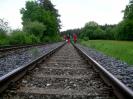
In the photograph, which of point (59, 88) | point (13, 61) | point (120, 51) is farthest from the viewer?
point (120, 51)

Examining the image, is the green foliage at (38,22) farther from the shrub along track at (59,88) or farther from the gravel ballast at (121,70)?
the shrub along track at (59,88)

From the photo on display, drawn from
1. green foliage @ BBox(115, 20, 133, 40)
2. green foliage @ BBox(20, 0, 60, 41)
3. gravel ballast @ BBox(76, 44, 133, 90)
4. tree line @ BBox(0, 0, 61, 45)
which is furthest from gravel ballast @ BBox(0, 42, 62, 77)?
green foliage @ BBox(115, 20, 133, 40)

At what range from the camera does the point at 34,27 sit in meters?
57.1

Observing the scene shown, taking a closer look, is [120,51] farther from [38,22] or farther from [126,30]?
[126,30]

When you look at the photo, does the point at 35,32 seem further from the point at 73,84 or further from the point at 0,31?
the point at 73,84

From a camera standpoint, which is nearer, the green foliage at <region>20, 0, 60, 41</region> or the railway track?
the railway track

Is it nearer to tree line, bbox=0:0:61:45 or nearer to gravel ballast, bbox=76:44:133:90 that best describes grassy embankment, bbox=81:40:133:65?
gravel ballast, bbox=76:44:133:90

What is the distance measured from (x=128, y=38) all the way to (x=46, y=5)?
3217cm

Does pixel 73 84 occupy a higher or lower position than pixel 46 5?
lower

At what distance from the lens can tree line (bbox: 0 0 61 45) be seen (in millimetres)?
35438

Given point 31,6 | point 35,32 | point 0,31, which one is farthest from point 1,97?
point 31,6

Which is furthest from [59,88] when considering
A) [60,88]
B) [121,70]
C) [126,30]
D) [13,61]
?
[126,30]

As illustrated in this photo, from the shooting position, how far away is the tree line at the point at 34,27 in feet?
116

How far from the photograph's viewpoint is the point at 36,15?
6944 centimetres
